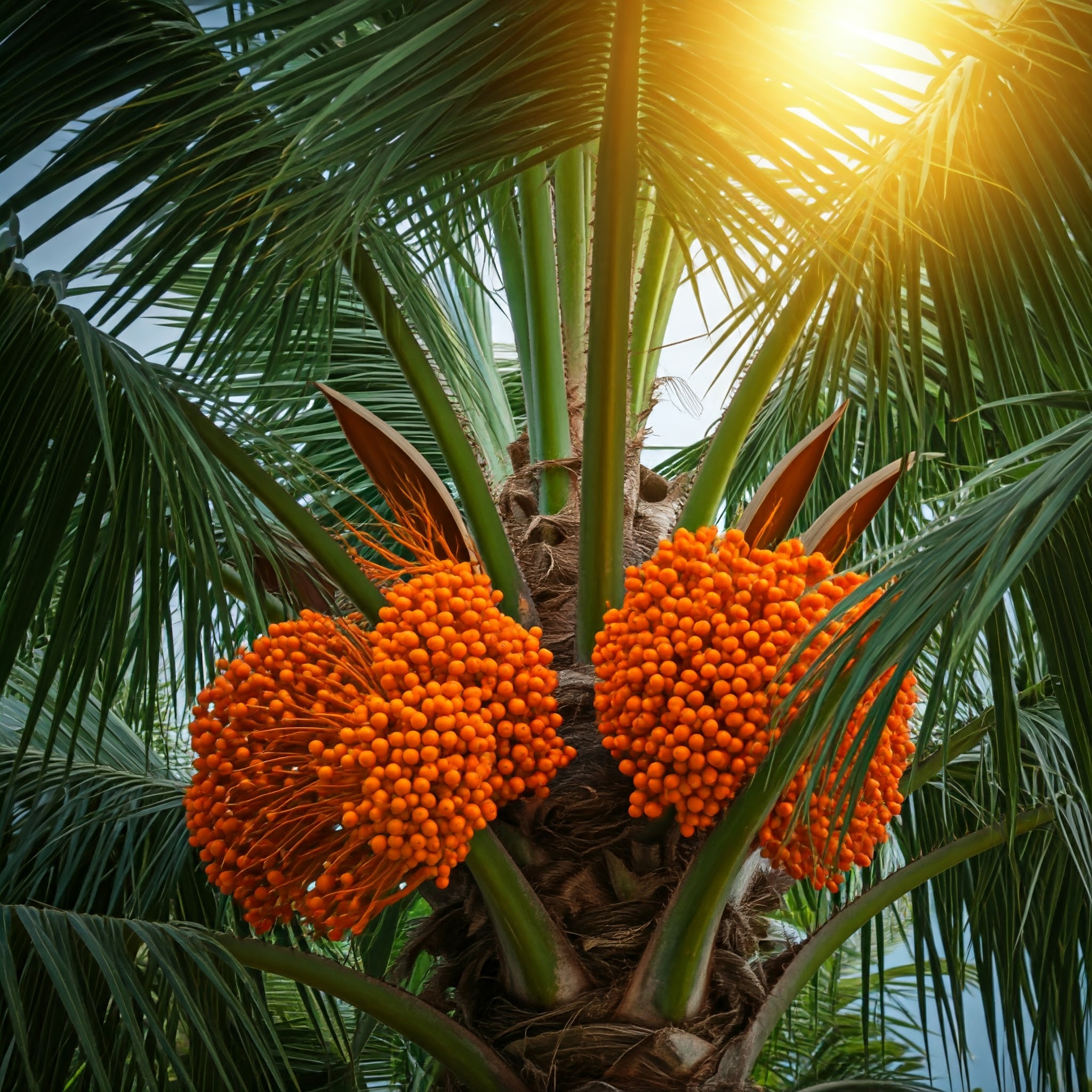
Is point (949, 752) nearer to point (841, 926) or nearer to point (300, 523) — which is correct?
point (841, 926)

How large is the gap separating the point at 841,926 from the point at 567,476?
88 cm

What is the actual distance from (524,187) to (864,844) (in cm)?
126

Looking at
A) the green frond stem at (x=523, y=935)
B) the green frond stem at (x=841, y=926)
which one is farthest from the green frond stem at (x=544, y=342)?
the green frond stem at (x=841, y=926)

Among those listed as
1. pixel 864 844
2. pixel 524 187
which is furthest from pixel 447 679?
pixel 524 187

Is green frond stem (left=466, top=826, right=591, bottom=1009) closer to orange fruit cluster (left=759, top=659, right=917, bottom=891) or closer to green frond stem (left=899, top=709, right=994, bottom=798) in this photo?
orange fruit cluster (left=759, top=659, right=917, bottom=891)

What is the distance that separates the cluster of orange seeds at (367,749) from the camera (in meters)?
1.42

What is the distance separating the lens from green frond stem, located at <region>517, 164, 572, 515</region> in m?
2.09

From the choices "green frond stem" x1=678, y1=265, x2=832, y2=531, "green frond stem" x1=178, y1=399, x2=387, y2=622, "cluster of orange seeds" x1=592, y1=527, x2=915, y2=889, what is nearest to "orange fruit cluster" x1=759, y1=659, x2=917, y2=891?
"cluster of orange seeds" x1=592, y1=527, x2=915, y2=889

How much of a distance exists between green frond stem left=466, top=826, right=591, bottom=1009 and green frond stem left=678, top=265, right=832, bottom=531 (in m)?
0.65

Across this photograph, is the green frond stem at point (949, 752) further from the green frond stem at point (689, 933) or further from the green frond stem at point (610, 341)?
the green frond stem at point (610, 341)

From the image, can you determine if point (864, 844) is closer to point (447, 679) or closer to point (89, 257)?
point (447, 679)

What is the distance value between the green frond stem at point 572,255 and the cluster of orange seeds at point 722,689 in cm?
78

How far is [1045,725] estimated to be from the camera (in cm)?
214

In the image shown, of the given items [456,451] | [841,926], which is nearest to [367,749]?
[456,451]
